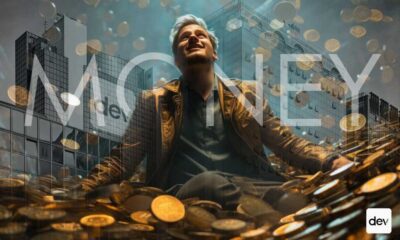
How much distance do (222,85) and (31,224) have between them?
0.77m

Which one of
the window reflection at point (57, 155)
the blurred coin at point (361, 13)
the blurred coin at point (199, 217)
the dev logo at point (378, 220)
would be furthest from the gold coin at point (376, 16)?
the window reflection at point (57, 155)

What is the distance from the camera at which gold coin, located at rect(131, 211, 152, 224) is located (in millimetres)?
2168

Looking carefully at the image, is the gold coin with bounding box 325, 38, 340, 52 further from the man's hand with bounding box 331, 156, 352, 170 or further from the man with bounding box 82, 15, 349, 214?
the man's hand with bounding box 331, 156, 352, 170

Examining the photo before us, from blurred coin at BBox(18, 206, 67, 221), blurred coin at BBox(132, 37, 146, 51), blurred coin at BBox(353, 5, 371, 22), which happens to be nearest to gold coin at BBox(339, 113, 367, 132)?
blurred coin at BBox(353, 5, 371, 22)

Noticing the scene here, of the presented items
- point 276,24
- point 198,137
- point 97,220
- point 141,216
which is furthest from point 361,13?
point 97,220

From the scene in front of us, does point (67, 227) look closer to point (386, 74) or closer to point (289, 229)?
point (289, 229)

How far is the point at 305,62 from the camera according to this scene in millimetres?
2557

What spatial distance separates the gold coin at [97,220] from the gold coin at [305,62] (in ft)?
A: 2.80

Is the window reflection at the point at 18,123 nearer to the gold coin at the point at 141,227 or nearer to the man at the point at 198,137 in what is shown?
the man at the point at 198,137

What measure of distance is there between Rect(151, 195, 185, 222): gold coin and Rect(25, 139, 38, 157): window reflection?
466 millimetres

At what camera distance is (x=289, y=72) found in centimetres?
254

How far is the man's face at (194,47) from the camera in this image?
94.5 inches

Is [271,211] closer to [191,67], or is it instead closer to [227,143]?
[227,143]

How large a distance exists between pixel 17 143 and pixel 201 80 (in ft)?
2.07
